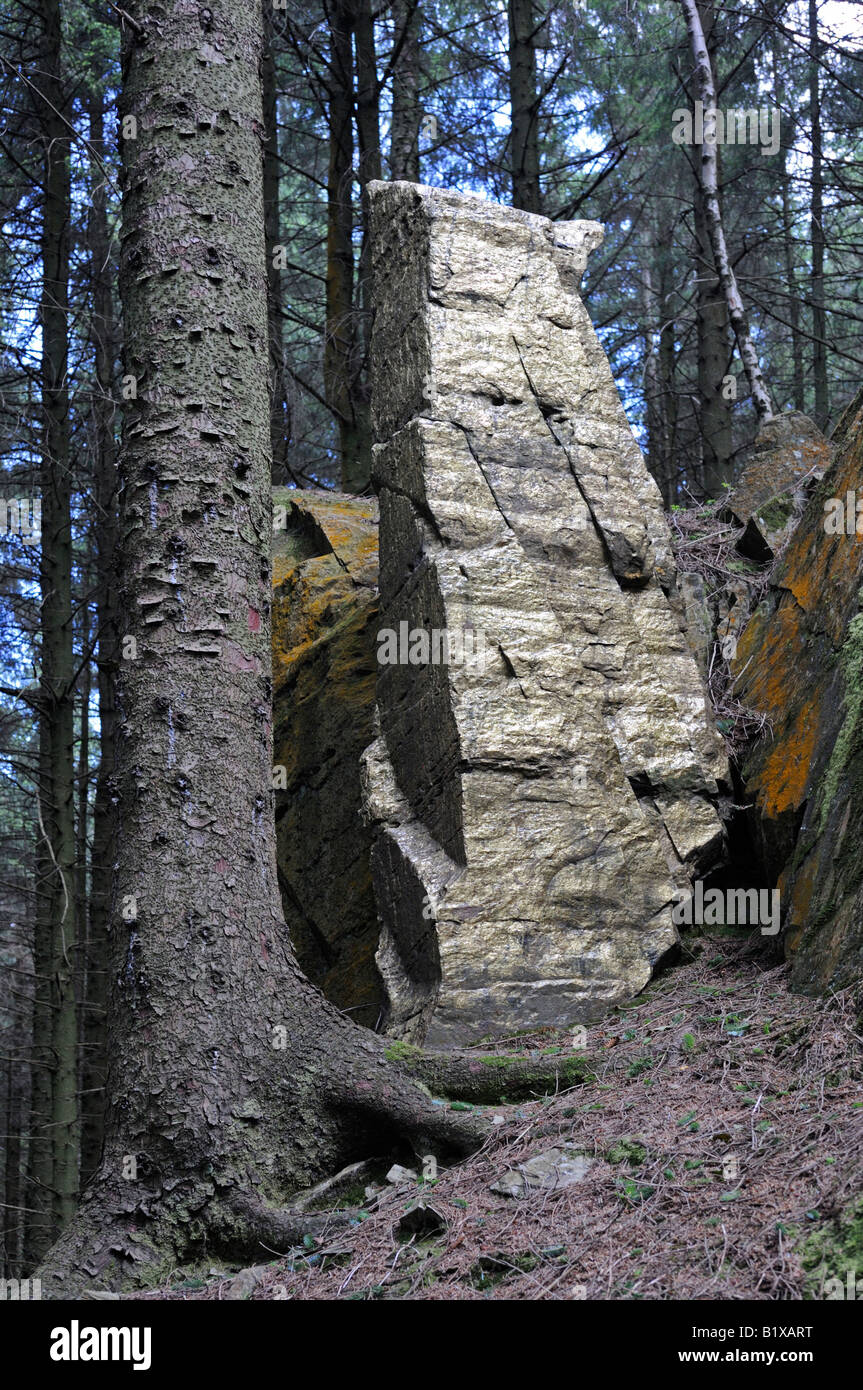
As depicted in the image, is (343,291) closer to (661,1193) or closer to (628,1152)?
(628,1152)

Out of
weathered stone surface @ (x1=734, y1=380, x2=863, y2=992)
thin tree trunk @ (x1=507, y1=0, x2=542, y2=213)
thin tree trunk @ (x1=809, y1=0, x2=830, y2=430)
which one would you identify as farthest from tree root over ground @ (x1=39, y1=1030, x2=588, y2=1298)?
thin tree trunk @ (x1=809, y1=0, x2=830, y2=430)

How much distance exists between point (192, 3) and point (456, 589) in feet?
8.97

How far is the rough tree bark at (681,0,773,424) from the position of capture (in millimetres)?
9719

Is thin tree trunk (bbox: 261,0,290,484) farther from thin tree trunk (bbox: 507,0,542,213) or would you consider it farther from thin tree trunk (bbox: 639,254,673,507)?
thin tree trunk (bbox: 639,254,673,507)

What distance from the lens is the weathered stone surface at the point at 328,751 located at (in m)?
6.19

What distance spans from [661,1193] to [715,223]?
9.08m

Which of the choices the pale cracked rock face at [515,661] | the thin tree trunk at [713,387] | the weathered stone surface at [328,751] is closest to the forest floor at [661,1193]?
the pale cracked rock face at [515,661]

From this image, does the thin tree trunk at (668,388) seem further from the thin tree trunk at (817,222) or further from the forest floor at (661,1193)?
the forest floor at (661,1193)

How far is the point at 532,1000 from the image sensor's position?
191 inches

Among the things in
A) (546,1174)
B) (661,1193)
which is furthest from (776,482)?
(661,1193)

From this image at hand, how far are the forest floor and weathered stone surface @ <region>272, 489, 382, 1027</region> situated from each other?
1786 mm

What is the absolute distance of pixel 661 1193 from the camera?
10.3 feet

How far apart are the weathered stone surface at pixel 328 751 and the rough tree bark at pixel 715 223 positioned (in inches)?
159
